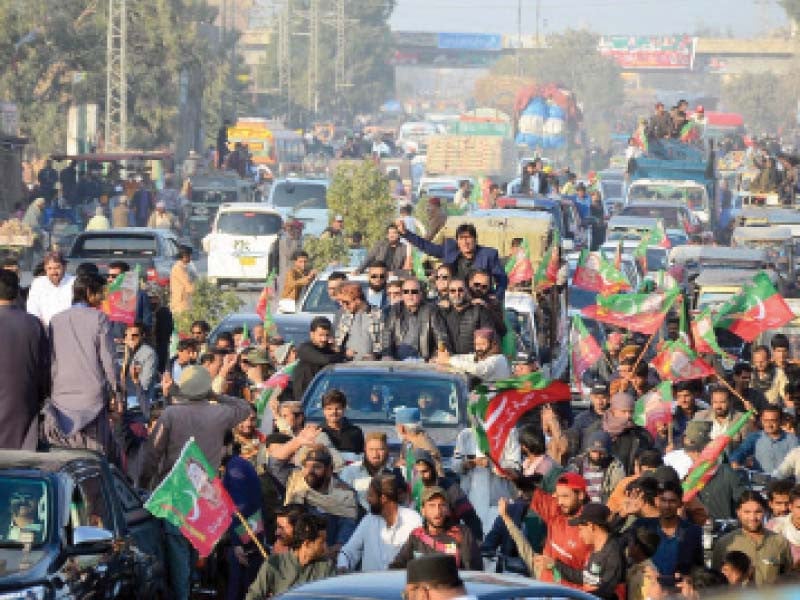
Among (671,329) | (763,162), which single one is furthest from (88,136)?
(671,329)

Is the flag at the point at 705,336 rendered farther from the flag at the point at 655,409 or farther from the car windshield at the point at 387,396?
the car windshield at the point at 387,396

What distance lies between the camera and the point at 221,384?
680 inches

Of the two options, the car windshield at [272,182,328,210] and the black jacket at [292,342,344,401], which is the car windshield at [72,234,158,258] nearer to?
the car windshield at [272,182,328,210]

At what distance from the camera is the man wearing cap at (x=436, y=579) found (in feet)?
24.2

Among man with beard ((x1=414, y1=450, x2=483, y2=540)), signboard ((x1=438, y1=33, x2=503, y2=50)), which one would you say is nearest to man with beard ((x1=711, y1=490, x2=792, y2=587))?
man with beard ((x1=414, y1=450, x2=483, y2=540))

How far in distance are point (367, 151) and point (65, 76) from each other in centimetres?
1571

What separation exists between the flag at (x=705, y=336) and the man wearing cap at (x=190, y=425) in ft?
23.3

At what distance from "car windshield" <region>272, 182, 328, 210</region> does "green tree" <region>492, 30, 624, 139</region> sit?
10892cm

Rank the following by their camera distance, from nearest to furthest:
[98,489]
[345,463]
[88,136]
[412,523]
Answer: [98,489]
[412,523]
[345,463]
[88,136]

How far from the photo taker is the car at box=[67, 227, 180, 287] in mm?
31156

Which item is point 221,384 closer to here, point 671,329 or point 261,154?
point 671,329

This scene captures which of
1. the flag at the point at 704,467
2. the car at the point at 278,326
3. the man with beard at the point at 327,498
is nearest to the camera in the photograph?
the man with beard at the point at 327,498

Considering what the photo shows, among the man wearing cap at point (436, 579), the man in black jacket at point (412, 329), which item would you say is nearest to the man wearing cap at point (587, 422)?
the man in black jacket at point (412, 329)

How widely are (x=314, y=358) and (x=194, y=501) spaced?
5391 millimetres
